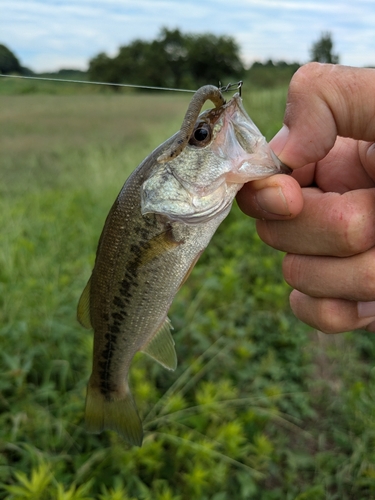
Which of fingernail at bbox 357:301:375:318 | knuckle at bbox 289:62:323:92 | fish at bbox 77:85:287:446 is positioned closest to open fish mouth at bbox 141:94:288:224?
fish at bbox 77:85:287:446

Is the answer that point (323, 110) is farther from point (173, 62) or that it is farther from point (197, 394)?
point (173, 62)

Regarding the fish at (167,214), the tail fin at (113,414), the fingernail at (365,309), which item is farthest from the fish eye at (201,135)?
the tail fin at (113,414)

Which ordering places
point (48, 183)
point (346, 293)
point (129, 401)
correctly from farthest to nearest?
point (48, 183) → point (129, 401) → point (346, 293)

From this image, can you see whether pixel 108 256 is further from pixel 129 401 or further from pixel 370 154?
pixel 370 154

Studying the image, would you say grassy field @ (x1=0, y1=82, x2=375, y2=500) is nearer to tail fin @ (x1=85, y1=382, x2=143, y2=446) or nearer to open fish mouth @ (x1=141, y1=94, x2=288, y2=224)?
tail fin @ (x1=85, y1=382, x2=143, y2=446)

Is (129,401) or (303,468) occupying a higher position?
(129,401)

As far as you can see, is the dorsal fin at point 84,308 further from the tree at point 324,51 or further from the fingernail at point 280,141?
the tree at point 324,51

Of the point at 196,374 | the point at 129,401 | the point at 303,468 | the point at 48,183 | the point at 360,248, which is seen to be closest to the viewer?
the point at 360,248

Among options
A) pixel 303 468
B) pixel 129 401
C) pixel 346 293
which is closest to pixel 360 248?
pixel 346 293
